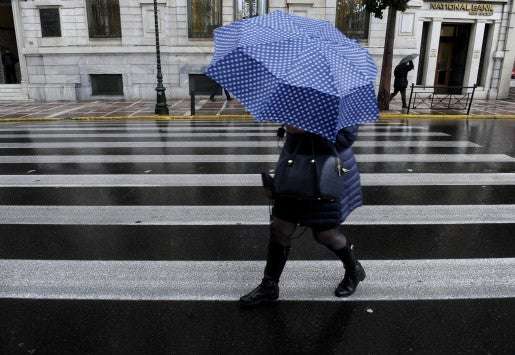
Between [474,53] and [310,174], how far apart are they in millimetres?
20208

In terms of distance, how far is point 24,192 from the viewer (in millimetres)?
6055

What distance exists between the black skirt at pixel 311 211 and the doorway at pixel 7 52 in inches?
882

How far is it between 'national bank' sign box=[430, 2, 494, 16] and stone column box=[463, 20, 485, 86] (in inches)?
17.9

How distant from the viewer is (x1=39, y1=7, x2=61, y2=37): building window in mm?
18969

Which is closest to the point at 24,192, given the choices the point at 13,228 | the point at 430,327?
the point at 13,228

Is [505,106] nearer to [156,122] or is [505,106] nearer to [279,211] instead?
[156,122]

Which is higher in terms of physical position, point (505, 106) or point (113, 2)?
point (113, 2)

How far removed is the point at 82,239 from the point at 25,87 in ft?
61.1

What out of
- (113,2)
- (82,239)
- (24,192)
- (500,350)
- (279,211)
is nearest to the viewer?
(500,350)

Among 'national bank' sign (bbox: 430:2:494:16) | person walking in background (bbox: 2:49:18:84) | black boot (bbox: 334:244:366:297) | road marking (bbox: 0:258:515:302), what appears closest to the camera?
black boot (bbox: 334:244:366:297)

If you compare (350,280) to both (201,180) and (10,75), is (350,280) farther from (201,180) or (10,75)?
(10,75)

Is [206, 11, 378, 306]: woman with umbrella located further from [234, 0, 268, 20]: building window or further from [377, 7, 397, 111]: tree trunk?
[234, 0, 268, 20]: building window

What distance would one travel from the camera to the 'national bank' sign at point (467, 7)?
741 inches

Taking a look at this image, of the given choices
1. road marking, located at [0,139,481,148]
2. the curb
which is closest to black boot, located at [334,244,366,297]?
road marking, located at [0,139,481,148]
